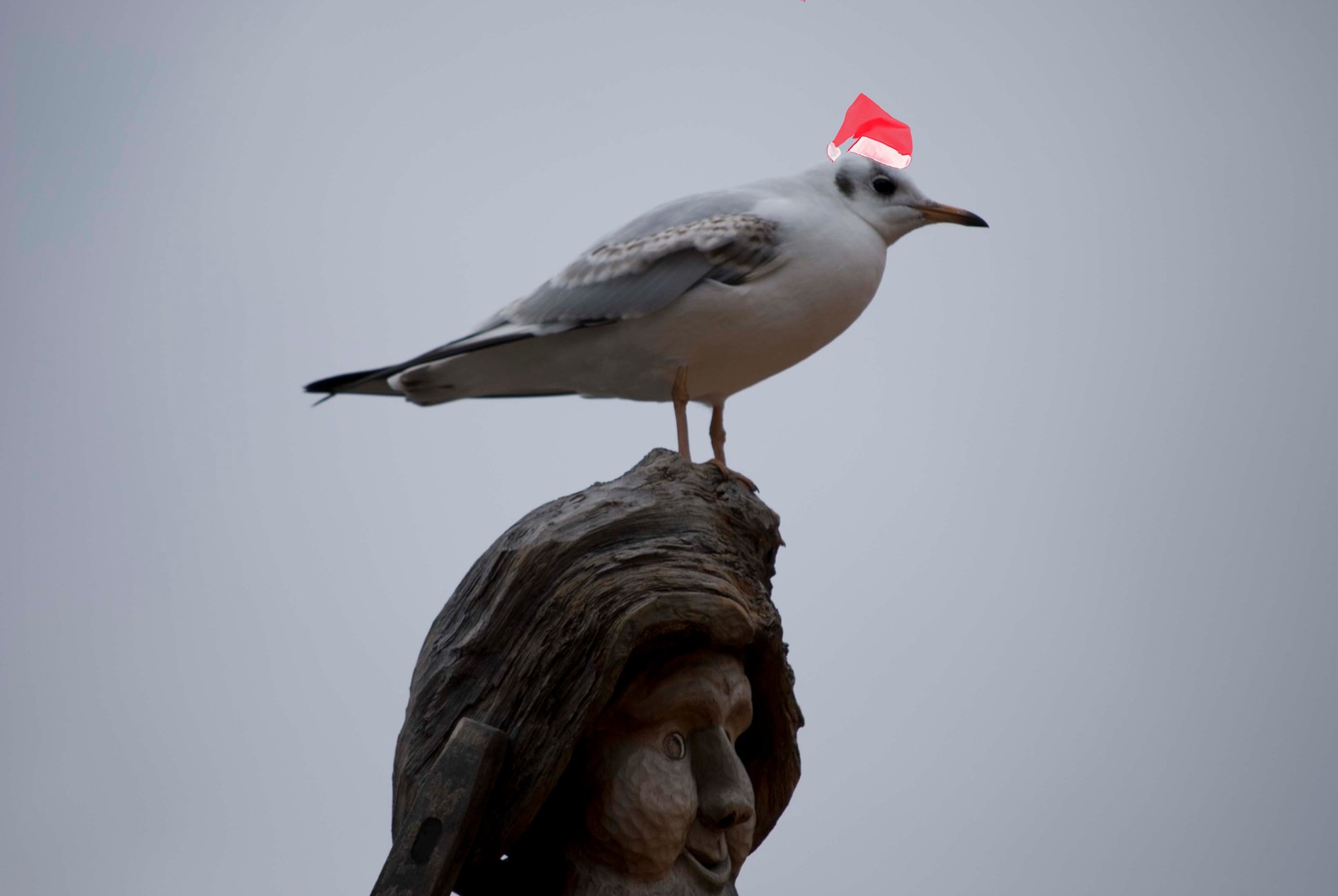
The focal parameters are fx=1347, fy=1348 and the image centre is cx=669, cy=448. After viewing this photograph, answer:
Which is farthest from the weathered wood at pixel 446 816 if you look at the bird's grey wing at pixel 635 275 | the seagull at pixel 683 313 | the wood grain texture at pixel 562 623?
the bird's grey wing at pixel 635 275

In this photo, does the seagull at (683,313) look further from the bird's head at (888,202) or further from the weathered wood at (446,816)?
the weathered wood at (446,816)

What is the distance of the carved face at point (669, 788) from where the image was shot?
8.30ft

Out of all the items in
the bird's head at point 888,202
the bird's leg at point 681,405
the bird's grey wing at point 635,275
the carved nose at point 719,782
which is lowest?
the carved nose at point 719,782

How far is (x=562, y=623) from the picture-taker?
8.23 feet

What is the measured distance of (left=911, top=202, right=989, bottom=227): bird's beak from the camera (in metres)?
3.43

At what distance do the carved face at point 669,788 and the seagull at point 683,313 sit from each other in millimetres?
592

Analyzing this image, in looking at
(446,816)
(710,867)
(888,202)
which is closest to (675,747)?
(710,867)

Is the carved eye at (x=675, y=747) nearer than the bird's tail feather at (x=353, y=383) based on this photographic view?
Yes

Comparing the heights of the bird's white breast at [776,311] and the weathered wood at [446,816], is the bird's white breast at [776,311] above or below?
above

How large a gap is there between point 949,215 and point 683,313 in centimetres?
81

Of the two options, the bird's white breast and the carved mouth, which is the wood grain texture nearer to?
the carved mouth

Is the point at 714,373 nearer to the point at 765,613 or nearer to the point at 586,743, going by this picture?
the point at 765,613

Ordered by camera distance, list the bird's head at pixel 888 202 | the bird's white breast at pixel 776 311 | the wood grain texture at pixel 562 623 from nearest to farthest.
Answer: the wood grain texture at pixel 562 623 < the bird's white breast at pixel 776 311 < the bird's head at pixel 888 202

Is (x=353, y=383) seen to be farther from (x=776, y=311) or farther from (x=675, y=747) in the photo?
→ (x=675, y=747)
